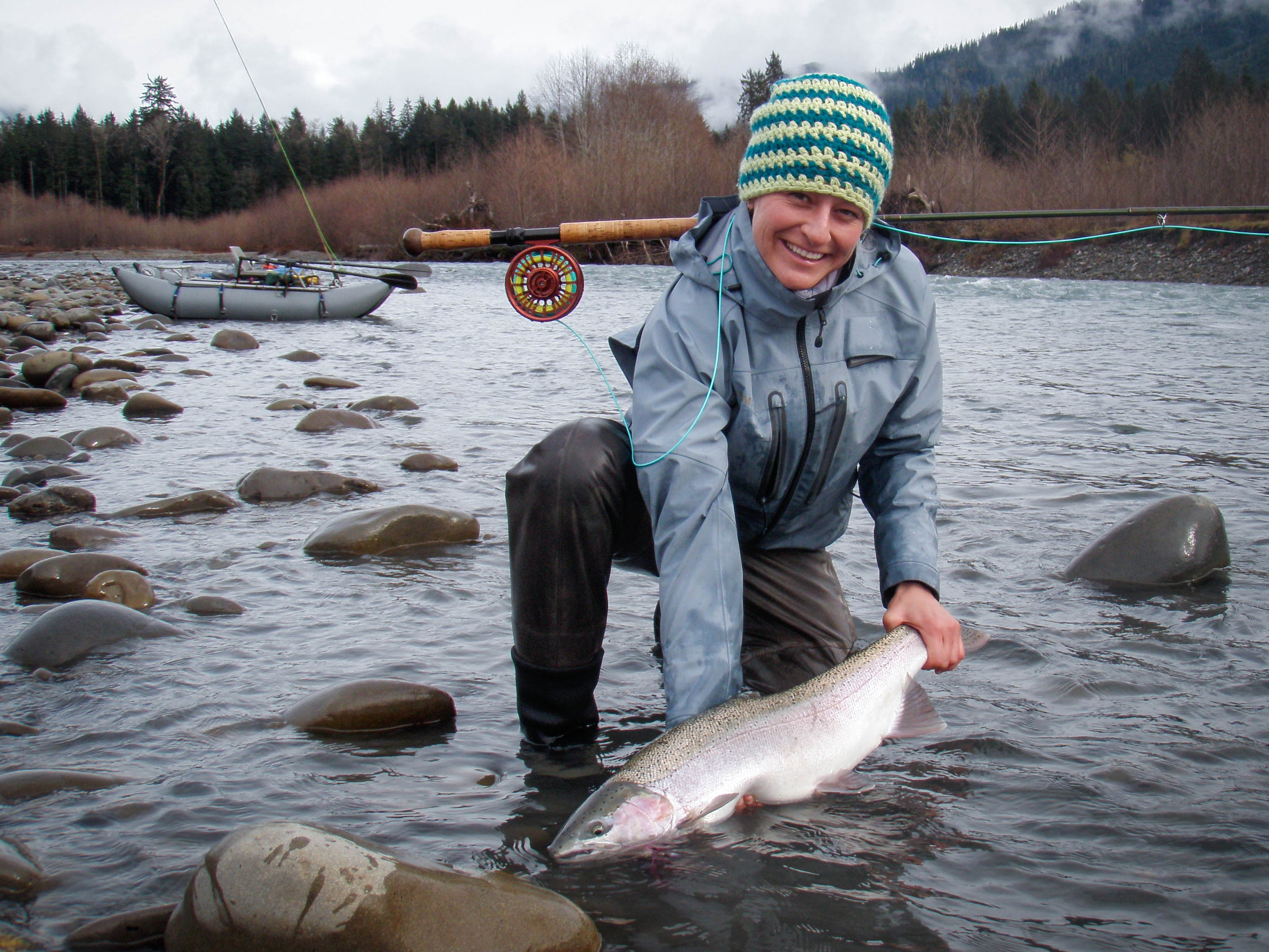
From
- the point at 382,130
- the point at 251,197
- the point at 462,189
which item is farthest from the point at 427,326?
the point at 382,130

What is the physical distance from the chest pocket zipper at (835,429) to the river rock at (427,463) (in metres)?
4.27

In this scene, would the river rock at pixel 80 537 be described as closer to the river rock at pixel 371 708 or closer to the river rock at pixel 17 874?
the river rock at pixel 371 708

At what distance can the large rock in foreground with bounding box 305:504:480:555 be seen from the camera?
4.95 metres

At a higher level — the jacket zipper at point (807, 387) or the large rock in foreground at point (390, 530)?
the jacket zipper at point (807, 387)

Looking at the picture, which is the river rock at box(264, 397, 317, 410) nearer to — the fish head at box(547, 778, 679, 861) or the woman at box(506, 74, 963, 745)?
the woman at box(506, 74, 963, 745)

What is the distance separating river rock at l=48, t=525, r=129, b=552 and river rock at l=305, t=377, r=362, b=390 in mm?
5841

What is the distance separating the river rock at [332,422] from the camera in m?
8.16

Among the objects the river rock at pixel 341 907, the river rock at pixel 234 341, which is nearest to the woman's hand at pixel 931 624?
the river rock at pixel 341 907

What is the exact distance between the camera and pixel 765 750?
93.4 inches

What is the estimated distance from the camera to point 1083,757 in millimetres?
2926

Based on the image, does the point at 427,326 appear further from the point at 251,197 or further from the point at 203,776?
the point at 251,197

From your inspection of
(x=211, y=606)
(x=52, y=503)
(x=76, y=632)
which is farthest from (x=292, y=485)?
(x=76, y=632)

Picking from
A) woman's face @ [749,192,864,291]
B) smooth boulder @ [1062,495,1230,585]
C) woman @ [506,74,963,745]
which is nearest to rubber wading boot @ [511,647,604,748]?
woman @ [506,74,963,745]

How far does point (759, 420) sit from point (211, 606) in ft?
7.94
